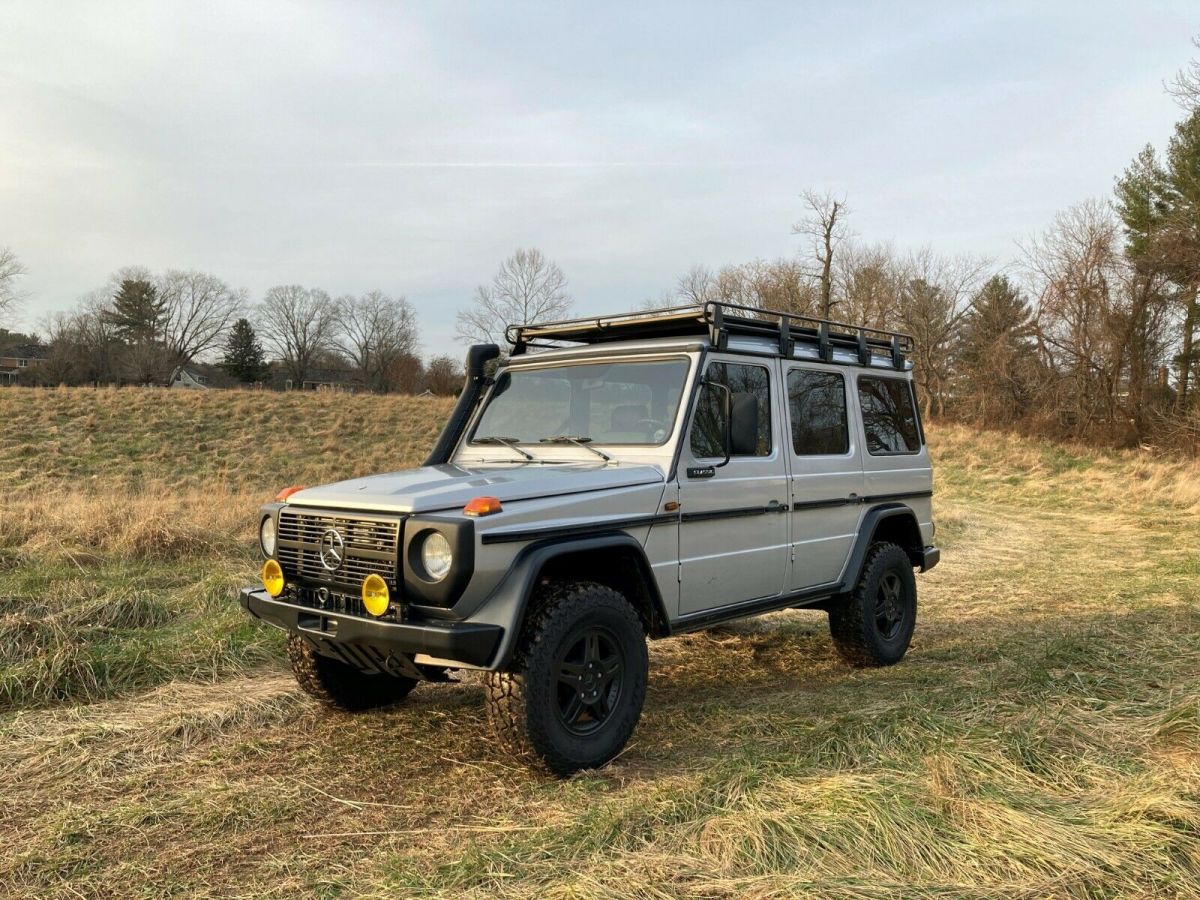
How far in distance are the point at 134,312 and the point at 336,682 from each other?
71332 mm

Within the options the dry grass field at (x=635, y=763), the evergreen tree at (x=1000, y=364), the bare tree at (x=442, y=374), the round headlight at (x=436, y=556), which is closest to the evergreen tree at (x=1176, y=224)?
the evergreen tree at (x=1000, y=364)

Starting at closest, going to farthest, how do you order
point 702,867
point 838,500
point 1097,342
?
1. point 702,867
2. point 838,500
3. point 1097,342

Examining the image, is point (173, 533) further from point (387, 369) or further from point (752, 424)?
point (387, 369)

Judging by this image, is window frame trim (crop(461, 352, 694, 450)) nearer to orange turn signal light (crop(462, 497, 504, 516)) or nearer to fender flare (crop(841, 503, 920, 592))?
orange turn signal light (crop(462, 497, 504, 516))

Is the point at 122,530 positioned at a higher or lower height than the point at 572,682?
higher

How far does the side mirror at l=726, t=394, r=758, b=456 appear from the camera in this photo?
4.27 metres

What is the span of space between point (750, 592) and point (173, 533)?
621 cm

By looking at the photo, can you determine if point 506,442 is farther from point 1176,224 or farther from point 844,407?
point 1176,224

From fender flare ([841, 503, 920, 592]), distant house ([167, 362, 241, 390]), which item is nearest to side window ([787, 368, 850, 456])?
fender flare ([841, 503, 920, 592])

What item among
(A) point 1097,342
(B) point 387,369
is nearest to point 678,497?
(A) point 1097,342

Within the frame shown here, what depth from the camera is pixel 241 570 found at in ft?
25.6

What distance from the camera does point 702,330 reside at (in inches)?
199

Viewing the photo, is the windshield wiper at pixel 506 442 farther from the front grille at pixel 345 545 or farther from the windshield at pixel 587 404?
the front grille at pixel 345 545

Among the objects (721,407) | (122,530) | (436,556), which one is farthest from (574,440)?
(122,530)
